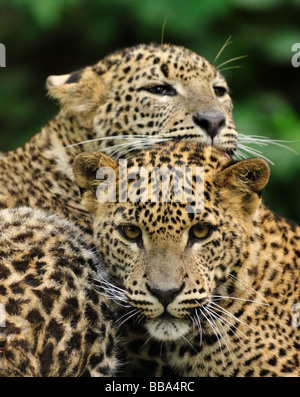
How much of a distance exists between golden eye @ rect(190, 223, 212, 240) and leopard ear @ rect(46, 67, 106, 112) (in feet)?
7.27

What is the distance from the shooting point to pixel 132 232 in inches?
208

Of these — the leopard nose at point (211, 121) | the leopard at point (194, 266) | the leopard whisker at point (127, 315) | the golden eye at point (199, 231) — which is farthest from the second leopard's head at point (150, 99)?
the leopard whisker at point (127, 315)

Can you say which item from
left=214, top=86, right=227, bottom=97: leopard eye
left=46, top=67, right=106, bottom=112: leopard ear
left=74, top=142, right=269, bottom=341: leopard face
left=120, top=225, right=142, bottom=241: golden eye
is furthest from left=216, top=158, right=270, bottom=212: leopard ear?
left=46, top=67, right=106, bottom=112: leopard ear

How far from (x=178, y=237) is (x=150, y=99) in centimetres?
197

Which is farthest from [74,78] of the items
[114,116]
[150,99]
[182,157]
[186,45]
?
[186,45]

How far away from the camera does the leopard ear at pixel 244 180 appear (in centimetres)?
531

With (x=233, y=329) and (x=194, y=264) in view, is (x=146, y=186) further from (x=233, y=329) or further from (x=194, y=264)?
(x=233, y=329)

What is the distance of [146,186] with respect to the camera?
5.22 m

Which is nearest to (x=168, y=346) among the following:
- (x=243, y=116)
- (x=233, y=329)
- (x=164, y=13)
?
(x=233, y=329)

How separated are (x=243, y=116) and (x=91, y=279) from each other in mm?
5306

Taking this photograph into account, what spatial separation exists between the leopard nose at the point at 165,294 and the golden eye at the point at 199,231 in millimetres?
420

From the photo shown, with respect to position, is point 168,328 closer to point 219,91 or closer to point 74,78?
point 219,91

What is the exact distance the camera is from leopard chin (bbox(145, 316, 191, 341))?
16.4 feet

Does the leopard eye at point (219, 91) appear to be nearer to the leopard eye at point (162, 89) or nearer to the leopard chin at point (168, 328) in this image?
the leopard eye at point (162, 89)
